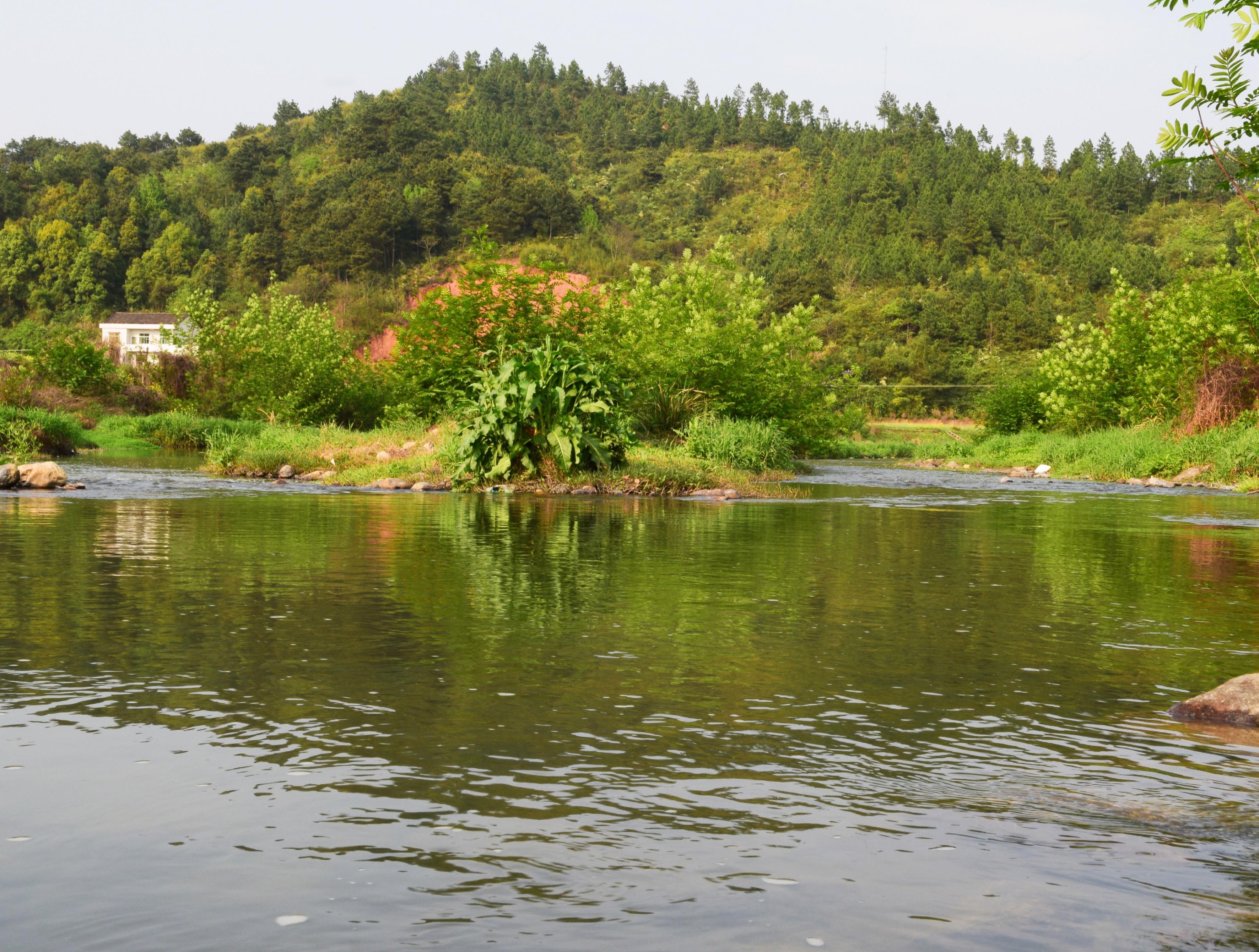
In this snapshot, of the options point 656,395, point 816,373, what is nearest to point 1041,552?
point 656,395

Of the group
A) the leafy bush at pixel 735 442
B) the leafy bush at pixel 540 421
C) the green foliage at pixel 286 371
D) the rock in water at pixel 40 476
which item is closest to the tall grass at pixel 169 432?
the green foliage at pixel 286 371

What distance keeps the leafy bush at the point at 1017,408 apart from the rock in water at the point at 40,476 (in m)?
43.8

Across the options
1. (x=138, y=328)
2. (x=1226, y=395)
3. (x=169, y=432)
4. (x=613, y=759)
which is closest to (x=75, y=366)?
(x=169, y=432)

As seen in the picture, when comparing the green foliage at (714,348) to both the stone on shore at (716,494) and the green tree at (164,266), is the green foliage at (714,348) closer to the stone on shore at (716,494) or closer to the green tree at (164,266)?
the stone on shore at (716,494)

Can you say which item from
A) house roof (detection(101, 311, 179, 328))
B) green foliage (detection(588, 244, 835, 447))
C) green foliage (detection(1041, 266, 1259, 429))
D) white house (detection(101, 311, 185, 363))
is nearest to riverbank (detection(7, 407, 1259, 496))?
green foliage (detection(1041, 266, 1259, 429))

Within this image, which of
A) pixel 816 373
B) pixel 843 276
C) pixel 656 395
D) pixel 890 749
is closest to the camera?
pixel 890 749

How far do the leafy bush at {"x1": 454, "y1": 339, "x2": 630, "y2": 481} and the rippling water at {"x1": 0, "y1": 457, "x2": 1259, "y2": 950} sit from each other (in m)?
12.4

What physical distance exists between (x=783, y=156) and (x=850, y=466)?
427 ft

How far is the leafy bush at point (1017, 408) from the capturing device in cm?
5675

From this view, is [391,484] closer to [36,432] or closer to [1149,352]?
[36,432]

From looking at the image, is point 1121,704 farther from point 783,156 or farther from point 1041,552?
point 783,156

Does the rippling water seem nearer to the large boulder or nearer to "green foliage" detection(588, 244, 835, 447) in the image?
the large boulder

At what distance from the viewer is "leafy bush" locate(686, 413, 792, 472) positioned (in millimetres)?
31969

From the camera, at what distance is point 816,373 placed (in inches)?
1724
